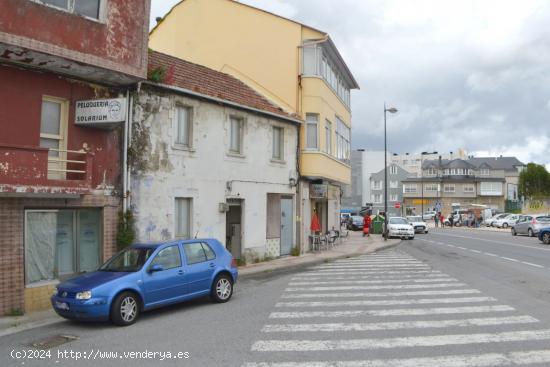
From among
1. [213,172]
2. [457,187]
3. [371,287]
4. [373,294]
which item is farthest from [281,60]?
[457,187]

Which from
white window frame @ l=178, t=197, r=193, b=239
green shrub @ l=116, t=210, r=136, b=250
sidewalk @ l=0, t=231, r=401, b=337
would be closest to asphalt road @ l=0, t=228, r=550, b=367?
sidewalk @ l=0, t=231, r=401, b=337

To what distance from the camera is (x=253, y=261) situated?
60.5 feet

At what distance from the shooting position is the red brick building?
33.5ft

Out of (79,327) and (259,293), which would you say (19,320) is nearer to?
(79,327)

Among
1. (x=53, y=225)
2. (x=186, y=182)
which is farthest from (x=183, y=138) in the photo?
(x=53, y=225)

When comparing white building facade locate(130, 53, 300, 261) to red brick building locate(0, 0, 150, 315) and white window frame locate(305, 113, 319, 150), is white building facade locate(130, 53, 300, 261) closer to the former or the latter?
white window frame locate(305, 113, 319, 150)

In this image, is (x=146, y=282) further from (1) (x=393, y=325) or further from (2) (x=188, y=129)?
(2) (x=188, y=129)

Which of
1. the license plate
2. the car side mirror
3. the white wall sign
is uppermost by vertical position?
the white wall sign

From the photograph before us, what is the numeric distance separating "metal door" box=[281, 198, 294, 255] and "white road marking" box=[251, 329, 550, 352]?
1317 centimetres

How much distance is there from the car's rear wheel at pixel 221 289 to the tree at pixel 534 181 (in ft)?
306

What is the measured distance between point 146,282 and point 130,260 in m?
0.74

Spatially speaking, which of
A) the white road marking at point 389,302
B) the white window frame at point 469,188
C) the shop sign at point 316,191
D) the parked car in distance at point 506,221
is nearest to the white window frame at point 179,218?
the white road marking at point 389,302

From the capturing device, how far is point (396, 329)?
26.6ft

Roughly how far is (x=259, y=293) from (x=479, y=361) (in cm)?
648
